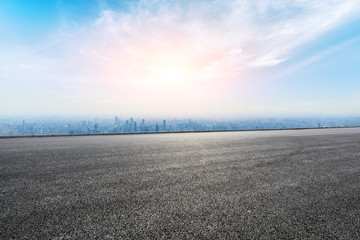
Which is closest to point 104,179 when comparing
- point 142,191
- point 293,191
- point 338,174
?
point 142,191

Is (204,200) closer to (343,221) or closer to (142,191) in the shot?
(142,191)

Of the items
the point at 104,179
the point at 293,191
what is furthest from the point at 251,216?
the point at 104,179

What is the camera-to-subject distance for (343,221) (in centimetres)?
307

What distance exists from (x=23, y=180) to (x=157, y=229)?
172 inches

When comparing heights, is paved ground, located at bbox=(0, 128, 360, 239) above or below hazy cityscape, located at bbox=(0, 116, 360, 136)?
below

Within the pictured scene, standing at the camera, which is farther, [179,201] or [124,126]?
[124,126]

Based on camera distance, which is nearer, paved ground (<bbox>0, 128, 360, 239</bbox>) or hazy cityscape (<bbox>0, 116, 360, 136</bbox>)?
paved ground (<bbox>0, 128, 360, 239</bbox>)

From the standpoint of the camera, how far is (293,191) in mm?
4344

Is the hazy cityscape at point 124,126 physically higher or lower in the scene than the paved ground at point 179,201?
higher

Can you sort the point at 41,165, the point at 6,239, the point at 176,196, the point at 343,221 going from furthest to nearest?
the point at 41,165, the point at 176,196, the point at 343,221, the point at 6,239

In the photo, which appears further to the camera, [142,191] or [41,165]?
[41,165]

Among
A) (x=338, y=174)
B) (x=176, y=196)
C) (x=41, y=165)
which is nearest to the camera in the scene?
(x=176, y=196)

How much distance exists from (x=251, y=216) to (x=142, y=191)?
2247 mm

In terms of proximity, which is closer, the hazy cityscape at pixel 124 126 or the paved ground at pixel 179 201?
the paved ground at pixel 179 201
